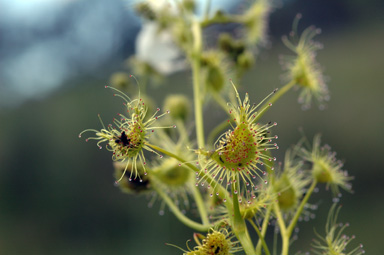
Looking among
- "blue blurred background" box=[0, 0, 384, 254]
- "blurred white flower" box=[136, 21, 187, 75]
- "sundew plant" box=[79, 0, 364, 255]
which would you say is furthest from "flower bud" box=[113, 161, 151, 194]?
"blue blurred background" box=[0, 0, 384, 254]

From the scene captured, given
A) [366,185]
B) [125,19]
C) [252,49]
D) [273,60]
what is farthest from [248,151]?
[125,19]

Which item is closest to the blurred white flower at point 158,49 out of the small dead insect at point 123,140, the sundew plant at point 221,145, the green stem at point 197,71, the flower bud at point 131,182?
the sundew plant at point 221,145

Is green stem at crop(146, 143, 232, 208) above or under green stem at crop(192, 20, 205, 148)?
under

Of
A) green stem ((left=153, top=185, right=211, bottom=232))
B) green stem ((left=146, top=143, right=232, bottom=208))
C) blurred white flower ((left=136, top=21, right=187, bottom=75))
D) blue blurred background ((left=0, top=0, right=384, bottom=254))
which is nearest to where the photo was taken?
green stem ((left=146, top=143, right=232, bottom=208))

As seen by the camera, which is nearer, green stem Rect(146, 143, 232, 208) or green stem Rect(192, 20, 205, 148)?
green stem Rect(146, 143, 232, 208)

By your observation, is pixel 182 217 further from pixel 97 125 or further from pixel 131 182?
pixel 97 125

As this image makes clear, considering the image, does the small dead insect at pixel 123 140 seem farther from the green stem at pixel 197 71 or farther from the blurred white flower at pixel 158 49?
the blurred white flower at pixel 158 49

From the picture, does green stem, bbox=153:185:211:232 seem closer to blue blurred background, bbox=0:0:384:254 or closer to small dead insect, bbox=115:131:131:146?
small dead insect, bbox=115:131:131:146

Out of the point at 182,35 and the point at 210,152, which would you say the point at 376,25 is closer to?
the point at 182,35
